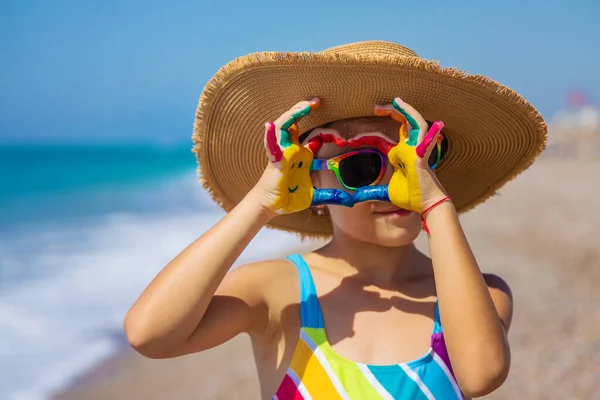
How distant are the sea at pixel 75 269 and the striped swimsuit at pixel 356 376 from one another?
2.83 feet

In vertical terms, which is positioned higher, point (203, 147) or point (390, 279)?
point (203, 147)

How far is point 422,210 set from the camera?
6.37ft

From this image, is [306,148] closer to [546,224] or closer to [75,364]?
[75,364]

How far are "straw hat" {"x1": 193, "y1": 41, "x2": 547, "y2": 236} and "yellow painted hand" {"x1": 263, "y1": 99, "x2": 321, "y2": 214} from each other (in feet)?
0.47

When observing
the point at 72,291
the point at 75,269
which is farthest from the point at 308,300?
the point at 75,269

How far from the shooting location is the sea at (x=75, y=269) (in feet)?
16.5

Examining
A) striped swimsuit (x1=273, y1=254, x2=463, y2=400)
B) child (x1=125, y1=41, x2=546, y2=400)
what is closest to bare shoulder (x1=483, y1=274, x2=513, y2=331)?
A: child (x1=125, y1=41, x2=546, y2=400)

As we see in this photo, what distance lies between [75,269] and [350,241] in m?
6.00

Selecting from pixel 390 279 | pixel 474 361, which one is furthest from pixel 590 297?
pixel 474 361

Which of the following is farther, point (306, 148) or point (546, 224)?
point (546, 224)

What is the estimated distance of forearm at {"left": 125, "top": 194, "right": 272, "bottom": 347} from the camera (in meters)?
1.86

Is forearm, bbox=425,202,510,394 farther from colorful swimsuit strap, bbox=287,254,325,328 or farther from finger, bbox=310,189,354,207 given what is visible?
colorful swimsuit strap, bbox=287,254,325,328

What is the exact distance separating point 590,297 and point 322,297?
443 centimetres

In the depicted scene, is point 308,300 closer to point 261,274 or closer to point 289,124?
point 261,274
